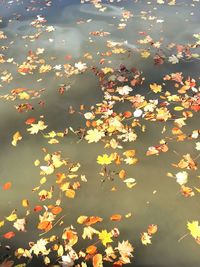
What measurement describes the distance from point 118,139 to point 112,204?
1247mm

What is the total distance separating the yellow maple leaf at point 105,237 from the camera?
3.85m

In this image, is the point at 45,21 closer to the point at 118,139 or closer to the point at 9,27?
the point at 9,27

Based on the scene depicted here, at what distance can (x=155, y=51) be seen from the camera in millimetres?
7203

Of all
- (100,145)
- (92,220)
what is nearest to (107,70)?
(100,145)

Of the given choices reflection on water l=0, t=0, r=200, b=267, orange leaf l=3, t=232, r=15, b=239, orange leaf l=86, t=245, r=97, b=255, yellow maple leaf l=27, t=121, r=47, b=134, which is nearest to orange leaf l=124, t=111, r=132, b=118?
reflection on water l=0, t=0, r=200, b=267

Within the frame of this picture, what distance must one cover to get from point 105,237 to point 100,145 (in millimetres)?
1608

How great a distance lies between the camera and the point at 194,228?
3.86 meters

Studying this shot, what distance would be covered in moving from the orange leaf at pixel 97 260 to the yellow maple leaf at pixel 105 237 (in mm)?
169

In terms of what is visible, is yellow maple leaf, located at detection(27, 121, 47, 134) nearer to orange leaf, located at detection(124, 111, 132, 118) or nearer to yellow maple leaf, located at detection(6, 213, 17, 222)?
orange leaf, located at detection(124, 111, 132, 118)

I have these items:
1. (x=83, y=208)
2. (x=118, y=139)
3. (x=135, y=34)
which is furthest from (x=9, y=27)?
(x=83, y=208)

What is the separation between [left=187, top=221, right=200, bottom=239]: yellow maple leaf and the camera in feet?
12.5

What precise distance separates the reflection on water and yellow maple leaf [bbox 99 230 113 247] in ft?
0.42

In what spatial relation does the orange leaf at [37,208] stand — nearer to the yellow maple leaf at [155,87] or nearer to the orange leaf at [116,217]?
the orange leaf at [116,217]

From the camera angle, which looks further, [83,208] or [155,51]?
[155,51]
